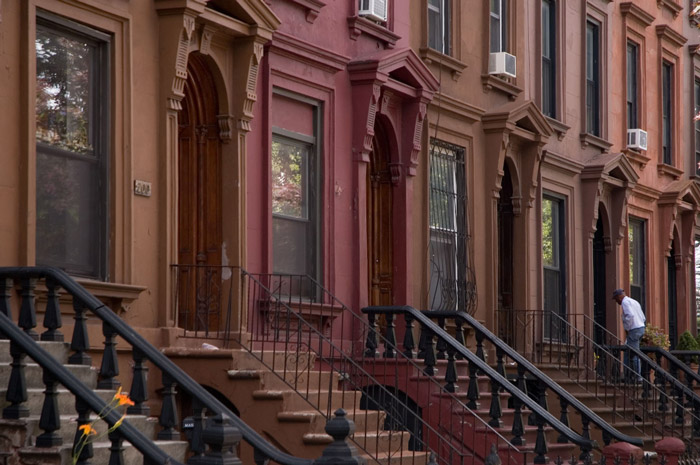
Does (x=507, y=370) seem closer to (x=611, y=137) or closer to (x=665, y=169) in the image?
(x=611, y=137)

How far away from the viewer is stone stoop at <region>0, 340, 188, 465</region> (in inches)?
346

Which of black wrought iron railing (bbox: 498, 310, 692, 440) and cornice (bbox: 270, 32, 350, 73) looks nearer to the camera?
cornice (bbox: 270, 32, 350, 73)

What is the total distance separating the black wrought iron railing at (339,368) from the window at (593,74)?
912 centimetres

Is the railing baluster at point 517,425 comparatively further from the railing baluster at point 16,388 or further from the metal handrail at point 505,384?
A: the railing baluster at point 16,388

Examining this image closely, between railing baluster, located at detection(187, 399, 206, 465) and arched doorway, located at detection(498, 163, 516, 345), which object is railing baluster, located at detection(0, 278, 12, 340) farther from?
arched doorway, located at detection(498, 163, 516, 345)

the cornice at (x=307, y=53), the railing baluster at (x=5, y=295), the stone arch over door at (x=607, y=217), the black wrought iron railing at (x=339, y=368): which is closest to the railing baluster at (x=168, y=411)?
the railing baluster at (x=5, y=295)

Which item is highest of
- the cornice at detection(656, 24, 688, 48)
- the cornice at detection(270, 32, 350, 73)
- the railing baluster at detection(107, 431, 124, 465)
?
the cornice at detection(656, 24, 688, 48)

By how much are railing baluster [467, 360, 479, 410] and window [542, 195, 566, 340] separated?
716 centimetres

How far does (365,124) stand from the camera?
1588 centimetres

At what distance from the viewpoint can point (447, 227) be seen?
18.3 metres

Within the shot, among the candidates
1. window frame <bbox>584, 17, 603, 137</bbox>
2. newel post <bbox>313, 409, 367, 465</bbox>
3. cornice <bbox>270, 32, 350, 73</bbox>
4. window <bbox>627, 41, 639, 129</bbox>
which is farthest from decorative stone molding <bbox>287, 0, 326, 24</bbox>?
window <bbox>627, 41, 639, 129</bbox>

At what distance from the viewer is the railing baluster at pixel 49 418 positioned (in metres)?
8.77

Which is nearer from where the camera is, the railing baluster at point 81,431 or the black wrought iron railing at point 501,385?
the railing baluster at point 81,431

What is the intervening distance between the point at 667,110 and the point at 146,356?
1940 centimetres
